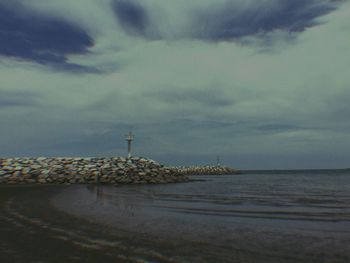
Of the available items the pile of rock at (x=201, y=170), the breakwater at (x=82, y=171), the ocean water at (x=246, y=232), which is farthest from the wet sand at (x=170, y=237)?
the pile of rock at (x=201, y=170)

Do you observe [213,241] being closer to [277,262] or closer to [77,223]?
[277,262]

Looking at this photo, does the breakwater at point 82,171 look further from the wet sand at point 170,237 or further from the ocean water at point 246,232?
the ocean water at point 246,232

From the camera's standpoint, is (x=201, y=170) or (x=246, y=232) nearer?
(x=246, y=232)

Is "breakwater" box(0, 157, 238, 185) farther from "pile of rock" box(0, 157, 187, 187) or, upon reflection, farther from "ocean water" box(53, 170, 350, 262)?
"ocean water" box(53, 170, 350, 262)

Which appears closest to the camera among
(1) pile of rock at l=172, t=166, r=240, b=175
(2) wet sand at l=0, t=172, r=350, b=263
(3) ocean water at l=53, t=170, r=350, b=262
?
(2) wet sand at l=0, t=172, r=350, b=263

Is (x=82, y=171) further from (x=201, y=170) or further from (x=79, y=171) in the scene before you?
(x=201, y=170)

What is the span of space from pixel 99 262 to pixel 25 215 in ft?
17.0

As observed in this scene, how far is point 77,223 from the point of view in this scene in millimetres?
7695

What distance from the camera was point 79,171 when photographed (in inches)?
1188

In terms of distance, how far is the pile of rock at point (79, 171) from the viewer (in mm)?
28125

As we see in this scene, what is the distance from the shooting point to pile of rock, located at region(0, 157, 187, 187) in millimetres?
28125

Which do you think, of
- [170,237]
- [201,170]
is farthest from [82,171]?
[201,170]

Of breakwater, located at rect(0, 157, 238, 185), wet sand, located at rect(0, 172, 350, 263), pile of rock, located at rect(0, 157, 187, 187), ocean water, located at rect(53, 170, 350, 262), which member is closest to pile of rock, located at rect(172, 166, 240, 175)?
breakwater, located at rect(0, 157, 238, 185)

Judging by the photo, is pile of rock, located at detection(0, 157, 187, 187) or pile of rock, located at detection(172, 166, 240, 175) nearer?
pile of rock, located at detection(0, 157, 187, 187)
